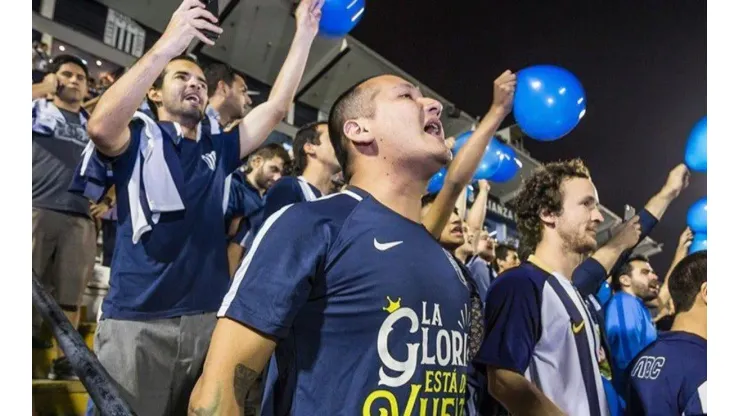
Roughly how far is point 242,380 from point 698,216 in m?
2.49

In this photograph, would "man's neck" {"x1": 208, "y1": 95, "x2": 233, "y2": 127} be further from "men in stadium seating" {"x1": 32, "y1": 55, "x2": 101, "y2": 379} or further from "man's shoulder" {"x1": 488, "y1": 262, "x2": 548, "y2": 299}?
"man's shoulder" {"x1": 488, "y1": 262, "x2": 548, "y2": 299}

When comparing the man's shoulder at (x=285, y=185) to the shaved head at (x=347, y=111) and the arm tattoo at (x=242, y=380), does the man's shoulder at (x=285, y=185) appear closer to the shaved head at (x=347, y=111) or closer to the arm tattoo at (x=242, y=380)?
the shaved head at (x=347, y=111)

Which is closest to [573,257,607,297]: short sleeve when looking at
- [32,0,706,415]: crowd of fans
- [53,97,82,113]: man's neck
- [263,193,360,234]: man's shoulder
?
[32,0,706,415]: crowd of fans

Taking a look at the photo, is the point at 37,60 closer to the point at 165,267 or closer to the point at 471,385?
the point at 165,267

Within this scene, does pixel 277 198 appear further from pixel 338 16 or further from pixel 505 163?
pixel 505 163

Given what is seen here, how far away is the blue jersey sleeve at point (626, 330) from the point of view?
254 centimetres

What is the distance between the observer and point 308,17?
1.77 metres

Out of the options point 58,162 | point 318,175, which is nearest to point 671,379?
point 318,175

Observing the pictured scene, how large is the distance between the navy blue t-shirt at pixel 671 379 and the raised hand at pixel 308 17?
1.25 m

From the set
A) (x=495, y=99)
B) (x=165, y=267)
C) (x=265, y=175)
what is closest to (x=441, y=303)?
(x=165, y=267)

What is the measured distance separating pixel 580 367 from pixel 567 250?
1.12ft

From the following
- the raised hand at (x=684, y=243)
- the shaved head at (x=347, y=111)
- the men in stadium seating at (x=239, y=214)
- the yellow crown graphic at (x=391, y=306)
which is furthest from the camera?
the raised hand at (x=684, y=243)

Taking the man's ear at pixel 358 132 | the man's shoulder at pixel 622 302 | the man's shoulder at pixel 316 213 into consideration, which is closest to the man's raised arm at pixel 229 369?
the man's shoulder at pixel 316 213

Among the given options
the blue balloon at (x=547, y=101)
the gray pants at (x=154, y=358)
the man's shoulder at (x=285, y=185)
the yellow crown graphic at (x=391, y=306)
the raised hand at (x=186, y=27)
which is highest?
the blue balloon at (x=547, y=101)
